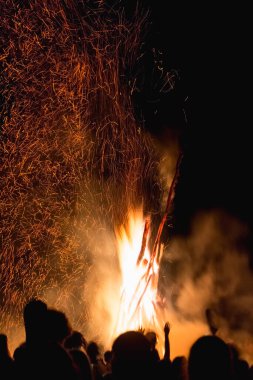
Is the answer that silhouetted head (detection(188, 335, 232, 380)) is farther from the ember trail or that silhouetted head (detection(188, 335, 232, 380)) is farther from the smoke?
the smoke

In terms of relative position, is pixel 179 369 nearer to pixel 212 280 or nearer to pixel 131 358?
→ pixel 131 358

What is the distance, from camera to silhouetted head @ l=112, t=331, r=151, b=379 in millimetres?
2217

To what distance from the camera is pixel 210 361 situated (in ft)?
7.56

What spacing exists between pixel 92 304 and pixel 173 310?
1608 millimetres

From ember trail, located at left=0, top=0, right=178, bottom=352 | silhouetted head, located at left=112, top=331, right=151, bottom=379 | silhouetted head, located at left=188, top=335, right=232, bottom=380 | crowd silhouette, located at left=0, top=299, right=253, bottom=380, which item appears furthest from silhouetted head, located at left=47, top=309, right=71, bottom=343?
ember trail, located at left=0, top=0, right=178, bottom=352

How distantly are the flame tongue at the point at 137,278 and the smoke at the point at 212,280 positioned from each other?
3212 mm

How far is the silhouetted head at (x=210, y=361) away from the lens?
7.51 feet

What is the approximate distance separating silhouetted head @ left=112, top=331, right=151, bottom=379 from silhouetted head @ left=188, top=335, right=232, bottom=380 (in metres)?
0.22

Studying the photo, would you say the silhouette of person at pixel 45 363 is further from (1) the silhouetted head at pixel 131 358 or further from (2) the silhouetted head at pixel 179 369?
(2) the silhouetted head at pixel 179 369

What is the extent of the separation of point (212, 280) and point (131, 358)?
826 centimetres

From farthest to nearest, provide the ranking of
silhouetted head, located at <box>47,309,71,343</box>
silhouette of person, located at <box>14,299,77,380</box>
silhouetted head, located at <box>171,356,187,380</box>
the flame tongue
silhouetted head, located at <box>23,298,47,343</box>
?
the flame tongue
silhouetted head, located at <box>47,309,71,343</box>
silhouetted head, located at <box>171,356,187,380</box>
silhouetted head, located at <box>23,298,47,343</box>
silhouette of person, located at <box>14,299,77,380</box>

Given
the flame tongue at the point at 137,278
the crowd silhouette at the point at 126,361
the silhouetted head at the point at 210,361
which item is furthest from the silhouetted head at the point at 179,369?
the flame tongue at the point at 137,278

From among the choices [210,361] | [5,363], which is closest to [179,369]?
[210,361]

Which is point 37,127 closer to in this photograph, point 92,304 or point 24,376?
point 92,304
